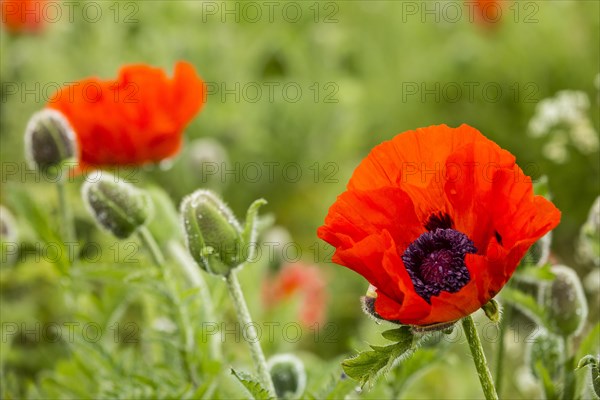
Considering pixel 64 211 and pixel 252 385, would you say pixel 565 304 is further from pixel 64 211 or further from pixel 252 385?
pixel 64 211

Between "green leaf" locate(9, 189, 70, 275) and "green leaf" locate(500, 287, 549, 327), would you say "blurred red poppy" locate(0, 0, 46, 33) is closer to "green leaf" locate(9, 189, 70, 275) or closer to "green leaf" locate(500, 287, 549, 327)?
"green leaf" locate(9, 189, 70, 275)

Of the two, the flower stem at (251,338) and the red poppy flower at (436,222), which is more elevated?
the red poppy flower at (436,222)

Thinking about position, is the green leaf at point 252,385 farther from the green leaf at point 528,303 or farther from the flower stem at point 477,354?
the green leaf at point 528,303

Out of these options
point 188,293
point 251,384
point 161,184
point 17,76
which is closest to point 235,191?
point 161,184

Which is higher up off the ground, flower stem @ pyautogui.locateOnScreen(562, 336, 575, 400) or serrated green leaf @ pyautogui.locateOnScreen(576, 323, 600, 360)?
serrated green leaf @ pyautogui.locateOnScreen(576, 323, 600, 360)

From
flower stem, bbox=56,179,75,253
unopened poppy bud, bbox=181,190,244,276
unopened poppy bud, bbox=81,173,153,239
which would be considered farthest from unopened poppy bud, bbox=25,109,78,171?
unopened poppy bud, bbox=181,190,244,276

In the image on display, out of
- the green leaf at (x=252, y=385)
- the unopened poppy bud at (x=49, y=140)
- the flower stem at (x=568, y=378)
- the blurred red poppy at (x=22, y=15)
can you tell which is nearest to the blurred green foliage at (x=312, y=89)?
the blurred red poppy at (x=22, y=15)

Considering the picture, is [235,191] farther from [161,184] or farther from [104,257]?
[104,257]
